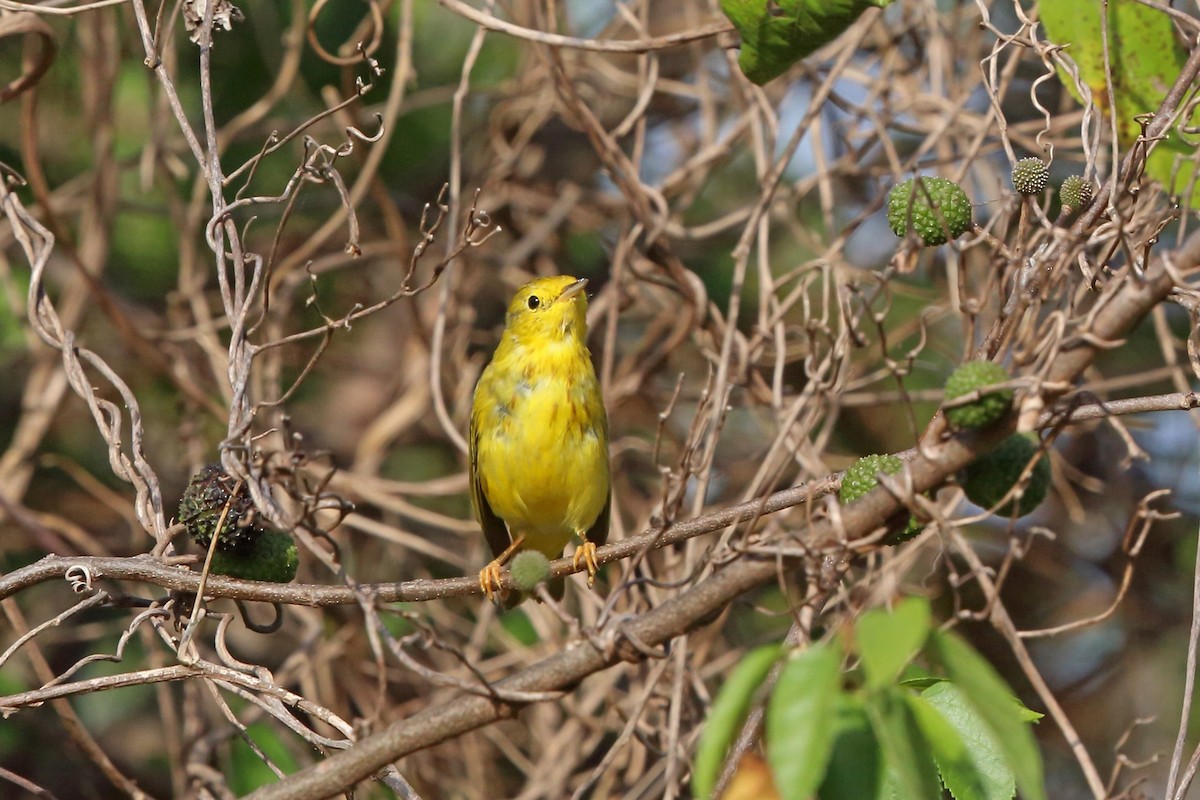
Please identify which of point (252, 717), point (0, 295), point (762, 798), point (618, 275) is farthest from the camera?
point (0, 295)

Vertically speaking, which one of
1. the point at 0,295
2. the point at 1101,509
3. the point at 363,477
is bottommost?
the point at 1101,509

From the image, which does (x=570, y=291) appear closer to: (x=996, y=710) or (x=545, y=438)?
(x=545, y=438)

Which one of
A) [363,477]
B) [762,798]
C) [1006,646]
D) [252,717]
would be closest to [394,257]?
[363,477]

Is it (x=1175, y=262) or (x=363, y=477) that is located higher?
(x=1175, y=262)

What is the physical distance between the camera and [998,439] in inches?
62.3

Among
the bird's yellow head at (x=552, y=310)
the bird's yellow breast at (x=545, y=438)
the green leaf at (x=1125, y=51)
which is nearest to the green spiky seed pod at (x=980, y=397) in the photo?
the green leaf at (x=1125, y=51)

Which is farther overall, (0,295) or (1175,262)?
(0,295)

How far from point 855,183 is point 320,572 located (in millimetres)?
2620

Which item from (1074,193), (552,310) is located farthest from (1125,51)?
(552,310)

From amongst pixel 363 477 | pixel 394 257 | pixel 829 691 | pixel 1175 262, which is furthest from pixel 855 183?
pixel 829 691

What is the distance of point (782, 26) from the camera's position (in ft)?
9.12

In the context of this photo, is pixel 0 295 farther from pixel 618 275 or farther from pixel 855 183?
pixel 855 183

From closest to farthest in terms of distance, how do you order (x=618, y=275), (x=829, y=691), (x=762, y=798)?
1. (x=829, y=691)
2. (x=762, y=798)
3. (x=618, y=275)

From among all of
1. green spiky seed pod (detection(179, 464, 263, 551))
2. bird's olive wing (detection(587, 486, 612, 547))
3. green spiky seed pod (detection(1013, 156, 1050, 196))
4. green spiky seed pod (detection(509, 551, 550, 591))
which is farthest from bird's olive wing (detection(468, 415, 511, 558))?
green spiky seed pod (detection(1013, 156, 1050, 196))
